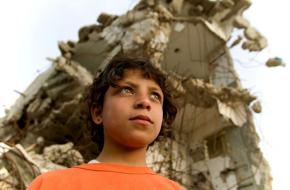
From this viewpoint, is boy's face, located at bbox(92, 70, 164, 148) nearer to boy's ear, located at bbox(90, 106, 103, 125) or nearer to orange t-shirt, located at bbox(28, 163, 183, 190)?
boy's ear, located at bbox(90, 106, 103, 125)

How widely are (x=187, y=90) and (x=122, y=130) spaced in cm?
941

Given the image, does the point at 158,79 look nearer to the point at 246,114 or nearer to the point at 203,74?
the point at 246,114

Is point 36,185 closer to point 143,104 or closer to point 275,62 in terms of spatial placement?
point 143,104

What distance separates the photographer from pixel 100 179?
80.9 inches

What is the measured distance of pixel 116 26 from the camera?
524 inches

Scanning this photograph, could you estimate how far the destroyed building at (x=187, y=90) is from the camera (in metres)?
11.6

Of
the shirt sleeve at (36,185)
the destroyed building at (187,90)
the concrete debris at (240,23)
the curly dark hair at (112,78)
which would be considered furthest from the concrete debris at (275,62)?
the shirt sleeve at (36,185)

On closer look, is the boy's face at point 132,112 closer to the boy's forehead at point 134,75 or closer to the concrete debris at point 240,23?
the boy's forehead at point 134,75

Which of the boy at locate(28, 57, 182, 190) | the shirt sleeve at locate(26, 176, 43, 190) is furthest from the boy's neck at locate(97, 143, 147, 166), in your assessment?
the shirt sleeve at locate(26, 176, 43, 190)

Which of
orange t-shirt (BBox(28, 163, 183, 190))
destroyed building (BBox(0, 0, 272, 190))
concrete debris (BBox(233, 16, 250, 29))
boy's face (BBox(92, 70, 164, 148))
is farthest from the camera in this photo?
concrete debris (BBox(233, 16, 250, 29))

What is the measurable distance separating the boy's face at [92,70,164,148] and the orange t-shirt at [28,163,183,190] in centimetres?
15

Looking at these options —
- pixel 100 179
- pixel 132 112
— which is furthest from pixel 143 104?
pixel 100 179

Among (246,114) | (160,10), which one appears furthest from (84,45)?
(246,114)

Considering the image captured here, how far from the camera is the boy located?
2066 mm
